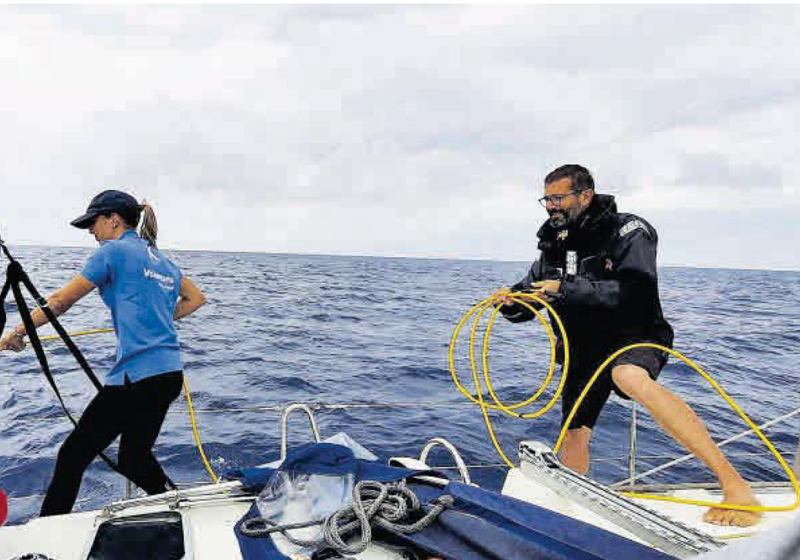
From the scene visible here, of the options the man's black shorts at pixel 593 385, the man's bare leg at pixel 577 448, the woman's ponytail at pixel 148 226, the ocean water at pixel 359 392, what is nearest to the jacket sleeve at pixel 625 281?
the man's black shorts at pixel 593 385

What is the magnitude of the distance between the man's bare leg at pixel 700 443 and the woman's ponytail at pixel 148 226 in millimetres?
2610

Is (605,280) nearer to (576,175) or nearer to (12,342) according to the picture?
(576,175)

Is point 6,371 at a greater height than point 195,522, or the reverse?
point 195,522

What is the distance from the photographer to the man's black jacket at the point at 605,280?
8.31 ft

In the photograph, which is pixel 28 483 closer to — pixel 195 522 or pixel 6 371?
pixel 195 522

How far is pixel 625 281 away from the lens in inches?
99.8

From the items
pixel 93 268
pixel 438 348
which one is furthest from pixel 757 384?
pixel 93 268

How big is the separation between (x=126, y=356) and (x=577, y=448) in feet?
8.22

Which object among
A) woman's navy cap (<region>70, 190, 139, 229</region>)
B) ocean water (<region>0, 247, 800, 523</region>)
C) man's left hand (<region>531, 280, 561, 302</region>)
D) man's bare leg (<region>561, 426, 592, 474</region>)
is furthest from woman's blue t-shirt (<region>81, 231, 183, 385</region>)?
man's bare leg (<region>561, 426, 592, 474</region>)

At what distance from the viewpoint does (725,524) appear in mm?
2283

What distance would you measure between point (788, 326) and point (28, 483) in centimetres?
1883

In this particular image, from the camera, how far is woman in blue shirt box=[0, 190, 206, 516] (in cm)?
238

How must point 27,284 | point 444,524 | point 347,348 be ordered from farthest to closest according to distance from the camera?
point 347,348 → point 27,284 → point 444,524

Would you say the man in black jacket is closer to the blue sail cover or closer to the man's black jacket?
the man's black jacket
